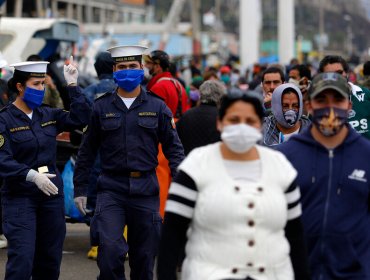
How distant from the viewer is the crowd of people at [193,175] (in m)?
4.92

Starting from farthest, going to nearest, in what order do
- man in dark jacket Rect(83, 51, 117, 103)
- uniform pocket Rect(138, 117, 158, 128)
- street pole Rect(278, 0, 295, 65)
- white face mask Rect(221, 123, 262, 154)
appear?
street pole Rect(278, 0, 295, 65) → man in dark jacket Rect(83, 51, 117, 103) → uniform pocket Rect(138, 117, 158, 128) → white face mask Rect(221, 123, 262, 154)

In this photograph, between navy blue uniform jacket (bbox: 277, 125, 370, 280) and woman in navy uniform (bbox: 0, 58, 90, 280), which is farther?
woman in navy uniform (bbox: 0, 58, 90, 280)

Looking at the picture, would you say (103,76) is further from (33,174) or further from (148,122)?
(33,174)

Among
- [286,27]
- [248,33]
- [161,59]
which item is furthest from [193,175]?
[286,27]


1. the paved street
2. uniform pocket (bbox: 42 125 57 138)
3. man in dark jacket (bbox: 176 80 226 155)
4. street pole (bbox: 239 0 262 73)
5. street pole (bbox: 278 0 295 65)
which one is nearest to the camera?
uniform pocket (bbox: 42 125 57 138)

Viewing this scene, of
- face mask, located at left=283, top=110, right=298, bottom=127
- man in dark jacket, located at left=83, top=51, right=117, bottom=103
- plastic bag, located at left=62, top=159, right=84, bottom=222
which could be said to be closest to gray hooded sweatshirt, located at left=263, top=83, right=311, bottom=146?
face mask, located at left=283, top=110, right=298, bottom=127

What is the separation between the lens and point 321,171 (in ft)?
17.7

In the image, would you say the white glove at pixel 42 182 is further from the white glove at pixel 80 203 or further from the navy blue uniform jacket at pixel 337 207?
the navy blue uniform jacket at pixel 337 207

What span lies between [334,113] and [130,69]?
9.37 feet

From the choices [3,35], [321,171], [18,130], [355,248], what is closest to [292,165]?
[321,171]

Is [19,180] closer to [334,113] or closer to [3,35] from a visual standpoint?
[334,113]

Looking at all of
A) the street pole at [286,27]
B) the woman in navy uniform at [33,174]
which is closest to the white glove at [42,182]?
the woman in navy uniform at [33,174]

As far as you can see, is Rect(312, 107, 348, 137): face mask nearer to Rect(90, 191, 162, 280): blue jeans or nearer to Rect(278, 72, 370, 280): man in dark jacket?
Rect(278, 72, 370, 280): man in dark jacket

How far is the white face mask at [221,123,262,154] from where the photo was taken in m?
4.86
